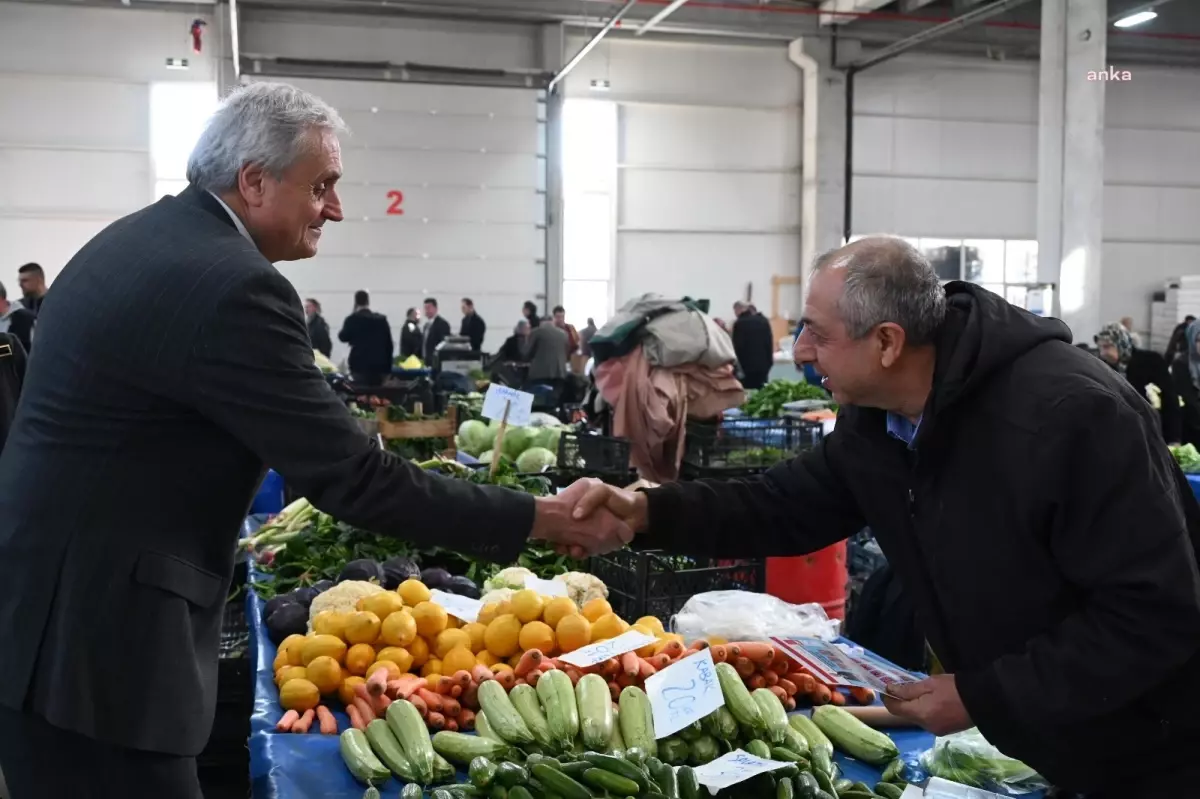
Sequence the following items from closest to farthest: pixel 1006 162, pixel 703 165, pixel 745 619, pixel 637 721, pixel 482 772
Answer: pixel 482 772 → pixel 637 721 → pixel 745 619 → pixel 703 165 → pixel 1006 162

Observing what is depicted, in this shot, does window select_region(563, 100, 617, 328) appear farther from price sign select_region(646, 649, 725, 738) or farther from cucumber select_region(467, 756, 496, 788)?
cucumber select_region(467, 756, 496, 788)

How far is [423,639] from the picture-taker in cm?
284

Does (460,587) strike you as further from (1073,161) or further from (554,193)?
(554,193)

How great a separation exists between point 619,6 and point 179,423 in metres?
14.4

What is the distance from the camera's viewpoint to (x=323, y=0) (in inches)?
609

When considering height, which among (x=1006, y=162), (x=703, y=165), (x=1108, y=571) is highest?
(x=1006, y=162)

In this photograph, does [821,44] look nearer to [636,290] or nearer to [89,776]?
[636,290]

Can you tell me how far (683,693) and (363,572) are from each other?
144 centimetres

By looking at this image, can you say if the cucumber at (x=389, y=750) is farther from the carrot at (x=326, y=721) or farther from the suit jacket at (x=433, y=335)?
the suit jacket at (x=433, y=335)

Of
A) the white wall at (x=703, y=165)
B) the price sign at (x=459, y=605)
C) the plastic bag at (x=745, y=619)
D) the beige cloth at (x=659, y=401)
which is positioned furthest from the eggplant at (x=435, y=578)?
the white wall at (x=703, y=165)

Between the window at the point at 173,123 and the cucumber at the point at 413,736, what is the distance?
1464 cm

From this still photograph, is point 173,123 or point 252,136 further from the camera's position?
point 173,123

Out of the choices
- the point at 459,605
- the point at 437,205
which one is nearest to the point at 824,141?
the point at 437,205

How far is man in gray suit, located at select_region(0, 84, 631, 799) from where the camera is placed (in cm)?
178
